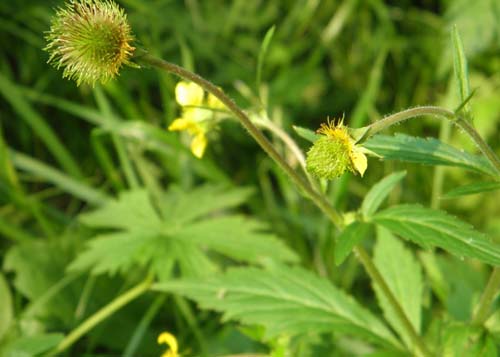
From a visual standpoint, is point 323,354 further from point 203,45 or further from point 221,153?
point 203,45

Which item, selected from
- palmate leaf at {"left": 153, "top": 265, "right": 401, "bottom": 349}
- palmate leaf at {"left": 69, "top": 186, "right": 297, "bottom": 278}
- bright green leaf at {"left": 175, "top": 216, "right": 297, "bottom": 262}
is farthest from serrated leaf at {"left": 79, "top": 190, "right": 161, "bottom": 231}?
palmate leaf at {"left": 153, "top": 265, "right": 401, "bottom": 349}

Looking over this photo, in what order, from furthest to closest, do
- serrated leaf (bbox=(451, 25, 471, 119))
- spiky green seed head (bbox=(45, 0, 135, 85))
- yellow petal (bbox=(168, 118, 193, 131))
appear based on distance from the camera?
yellow petal (bbox=(168, 118, 193, 131)) < serrated leaf (bbox=(451, 25, 471, 119)) < spiky green seed head (bbox=(45, 0, 135, 85))

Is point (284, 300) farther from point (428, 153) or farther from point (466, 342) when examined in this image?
point (428, 153)

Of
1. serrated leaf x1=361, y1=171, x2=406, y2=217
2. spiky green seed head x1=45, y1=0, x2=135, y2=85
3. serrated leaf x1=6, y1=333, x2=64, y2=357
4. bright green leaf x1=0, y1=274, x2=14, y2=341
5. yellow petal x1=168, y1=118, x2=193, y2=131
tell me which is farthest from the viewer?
bright green leaf x1=0, y1=274, x2=14, y2=341

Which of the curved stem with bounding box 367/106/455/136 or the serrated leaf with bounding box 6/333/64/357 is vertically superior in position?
the curved stem with bounding box 367/106/455/136

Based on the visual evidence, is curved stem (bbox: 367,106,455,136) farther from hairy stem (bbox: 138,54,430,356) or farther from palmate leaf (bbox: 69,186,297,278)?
palmate leaf (bbox: 69,186,297,278)

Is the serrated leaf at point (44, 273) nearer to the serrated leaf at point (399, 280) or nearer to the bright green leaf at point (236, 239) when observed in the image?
the bright green leaf at point (236, 239)
